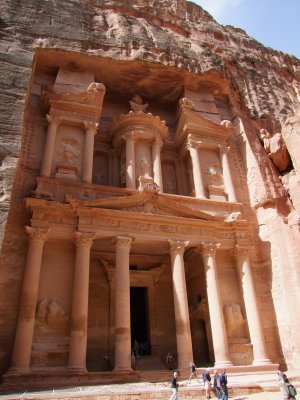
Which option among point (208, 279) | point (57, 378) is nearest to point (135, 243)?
point (208, 279)

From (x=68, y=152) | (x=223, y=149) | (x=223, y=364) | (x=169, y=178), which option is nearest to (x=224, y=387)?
(x=223, y=364)

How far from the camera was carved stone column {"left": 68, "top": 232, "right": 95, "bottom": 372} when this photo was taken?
10883 millimetres

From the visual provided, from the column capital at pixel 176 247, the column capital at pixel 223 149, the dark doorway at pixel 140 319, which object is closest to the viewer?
the column capital at pixel 176 247

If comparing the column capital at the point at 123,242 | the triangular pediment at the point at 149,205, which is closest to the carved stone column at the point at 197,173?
the triangular pediment at the point at 149,205

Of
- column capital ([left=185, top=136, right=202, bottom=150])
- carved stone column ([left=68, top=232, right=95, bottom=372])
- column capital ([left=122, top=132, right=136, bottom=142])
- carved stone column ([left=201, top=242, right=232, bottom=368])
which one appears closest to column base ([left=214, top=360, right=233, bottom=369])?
carved stone column ([left=201, top=242, right=232, bottom=368])

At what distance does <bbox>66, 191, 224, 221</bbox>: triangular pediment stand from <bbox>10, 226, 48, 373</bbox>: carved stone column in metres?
1.97

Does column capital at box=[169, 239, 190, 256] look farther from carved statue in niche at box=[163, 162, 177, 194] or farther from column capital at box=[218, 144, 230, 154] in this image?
column capital at box=[218, 144, 230, 154]

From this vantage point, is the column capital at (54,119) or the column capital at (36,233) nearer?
the column capital at (36,233)

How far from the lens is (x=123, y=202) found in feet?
45.8

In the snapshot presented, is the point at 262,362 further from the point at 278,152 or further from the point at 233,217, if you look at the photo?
the point at 278,152

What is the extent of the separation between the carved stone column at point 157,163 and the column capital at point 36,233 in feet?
19.7

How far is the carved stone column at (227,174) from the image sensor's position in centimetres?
1666

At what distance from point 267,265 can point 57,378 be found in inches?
380

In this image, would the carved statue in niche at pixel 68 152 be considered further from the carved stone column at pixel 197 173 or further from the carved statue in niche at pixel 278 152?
the carved statue in niche at pixel 278 152
